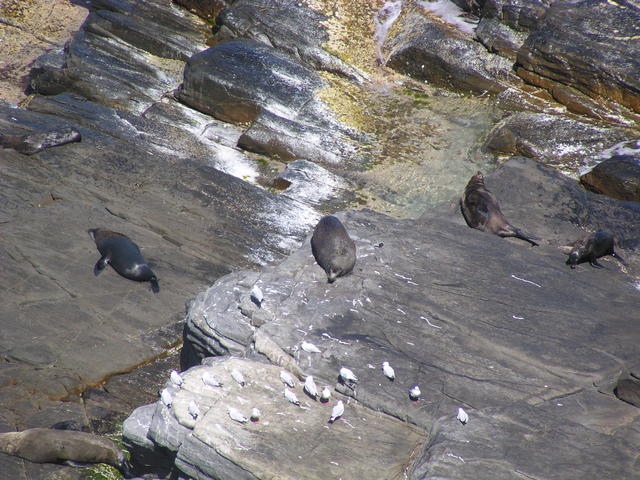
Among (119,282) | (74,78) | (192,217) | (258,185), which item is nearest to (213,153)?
(258,185)

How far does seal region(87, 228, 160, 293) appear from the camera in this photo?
839cm

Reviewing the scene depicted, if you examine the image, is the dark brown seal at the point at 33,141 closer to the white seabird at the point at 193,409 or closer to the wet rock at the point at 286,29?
the wet rock at the point at 286,29

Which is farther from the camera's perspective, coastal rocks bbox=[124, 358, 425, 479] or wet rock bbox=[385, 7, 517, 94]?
wet rock bbox=[385, 7, 517, 94]

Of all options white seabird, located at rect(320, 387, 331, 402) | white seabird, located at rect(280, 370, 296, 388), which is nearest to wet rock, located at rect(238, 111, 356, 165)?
white seabird, located at rect(280, 370, 296, 388)

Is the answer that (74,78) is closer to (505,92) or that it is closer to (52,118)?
(52,118)

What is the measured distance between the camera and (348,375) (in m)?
5.66

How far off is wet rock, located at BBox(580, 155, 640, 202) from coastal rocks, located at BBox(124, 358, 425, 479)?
7653 mm

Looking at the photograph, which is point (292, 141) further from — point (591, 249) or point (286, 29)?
point (591, 249)

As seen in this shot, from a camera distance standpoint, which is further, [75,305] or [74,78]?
[74,78]

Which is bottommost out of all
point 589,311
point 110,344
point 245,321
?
point 110,344

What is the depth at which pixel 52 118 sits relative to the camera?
11406mm

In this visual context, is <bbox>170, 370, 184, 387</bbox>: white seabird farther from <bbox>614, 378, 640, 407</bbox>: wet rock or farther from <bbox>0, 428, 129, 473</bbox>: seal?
<bbox>614, 378, 640, 407</bbox>: wet rock

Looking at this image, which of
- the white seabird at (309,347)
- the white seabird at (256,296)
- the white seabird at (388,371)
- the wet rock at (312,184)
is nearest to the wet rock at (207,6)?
the wet rock at (312,184)

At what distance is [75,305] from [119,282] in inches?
27.6
